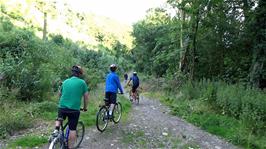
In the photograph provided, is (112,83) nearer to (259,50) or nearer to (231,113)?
(231,113)

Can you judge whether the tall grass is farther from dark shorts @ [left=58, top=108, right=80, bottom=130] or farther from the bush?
dark shorts @ [left=58, top=108, right=80, bottom=130]

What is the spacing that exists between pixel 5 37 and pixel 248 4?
1558cm

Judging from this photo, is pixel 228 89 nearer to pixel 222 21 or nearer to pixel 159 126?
pixel 159 126

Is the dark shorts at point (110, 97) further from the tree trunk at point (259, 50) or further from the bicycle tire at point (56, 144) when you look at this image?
the tree trunk at point (259, 50)

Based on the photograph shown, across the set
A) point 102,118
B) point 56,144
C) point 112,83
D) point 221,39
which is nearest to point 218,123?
point 112,83

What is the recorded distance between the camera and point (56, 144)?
755 centimetres

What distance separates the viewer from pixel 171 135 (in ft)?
40.0

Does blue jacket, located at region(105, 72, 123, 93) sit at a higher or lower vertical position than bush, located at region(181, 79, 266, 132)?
higher

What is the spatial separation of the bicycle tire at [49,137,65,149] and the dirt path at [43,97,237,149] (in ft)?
5.60

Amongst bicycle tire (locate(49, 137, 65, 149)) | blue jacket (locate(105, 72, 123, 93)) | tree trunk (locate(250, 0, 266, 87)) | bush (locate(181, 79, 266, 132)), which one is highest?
tree trunk (locate(250, 0, 266, 87))

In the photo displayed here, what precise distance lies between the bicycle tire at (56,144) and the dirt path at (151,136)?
1705 mm

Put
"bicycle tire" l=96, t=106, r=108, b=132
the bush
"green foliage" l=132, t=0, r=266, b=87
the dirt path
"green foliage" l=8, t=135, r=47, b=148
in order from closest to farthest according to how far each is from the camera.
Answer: "green foliage" l=8, t=135, r=47, b=148, the dirt path, "bicycle tire" l=96, t=106, r=108, b=132, the bush, "green foliage" l=132, t=0, r=266, b=87

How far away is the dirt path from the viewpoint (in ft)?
34.2

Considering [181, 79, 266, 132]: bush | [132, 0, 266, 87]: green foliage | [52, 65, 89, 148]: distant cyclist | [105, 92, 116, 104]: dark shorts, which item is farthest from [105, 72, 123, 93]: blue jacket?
[132, 0, 266, 87]: green foliage
